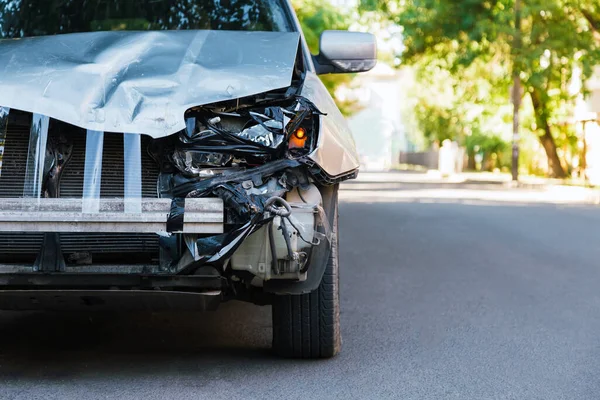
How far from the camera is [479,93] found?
41781mm

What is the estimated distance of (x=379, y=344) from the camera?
18.5ft

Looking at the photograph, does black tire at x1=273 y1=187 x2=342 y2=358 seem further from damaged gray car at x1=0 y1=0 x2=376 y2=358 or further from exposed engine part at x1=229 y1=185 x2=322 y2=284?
exposed engine part at x1=229 y1=185 x2=322 y2=284

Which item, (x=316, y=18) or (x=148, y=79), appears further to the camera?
(x=316, y=18)

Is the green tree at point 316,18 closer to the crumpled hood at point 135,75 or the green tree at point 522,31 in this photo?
the green tree at point 522,31

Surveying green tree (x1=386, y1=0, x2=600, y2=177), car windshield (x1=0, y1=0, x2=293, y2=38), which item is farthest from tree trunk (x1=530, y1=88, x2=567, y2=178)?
car windshield (x1=0, y1=0, x2=293, y2=38)

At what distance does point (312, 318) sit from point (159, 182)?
111 centimetres

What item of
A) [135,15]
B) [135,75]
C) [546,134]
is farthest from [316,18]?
[135,75]

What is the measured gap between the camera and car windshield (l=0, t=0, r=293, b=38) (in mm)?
6000

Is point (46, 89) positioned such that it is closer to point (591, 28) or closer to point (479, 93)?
point (591, 28)

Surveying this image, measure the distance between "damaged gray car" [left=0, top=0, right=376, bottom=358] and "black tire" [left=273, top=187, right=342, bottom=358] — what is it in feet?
0.97

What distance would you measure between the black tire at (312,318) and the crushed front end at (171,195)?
49cm

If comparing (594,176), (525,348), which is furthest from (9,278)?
(594,176)

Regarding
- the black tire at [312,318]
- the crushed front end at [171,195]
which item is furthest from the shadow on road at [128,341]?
the crushed front end at [171,195]

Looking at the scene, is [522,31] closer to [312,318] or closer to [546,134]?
[546,134]
